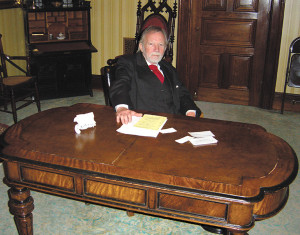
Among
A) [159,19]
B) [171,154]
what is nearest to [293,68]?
[159,19]

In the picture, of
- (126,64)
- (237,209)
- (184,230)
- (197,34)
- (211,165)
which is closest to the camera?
Result: (237,209)

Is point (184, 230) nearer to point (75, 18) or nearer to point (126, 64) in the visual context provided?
point (126, 64)

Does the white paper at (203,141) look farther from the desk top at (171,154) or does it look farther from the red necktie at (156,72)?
the red necktie at (156,72)

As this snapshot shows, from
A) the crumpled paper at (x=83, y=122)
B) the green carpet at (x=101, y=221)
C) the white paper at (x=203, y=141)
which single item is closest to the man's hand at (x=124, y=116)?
the crumpled paper at (x=83, y=122)

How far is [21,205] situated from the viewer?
188 centimetres

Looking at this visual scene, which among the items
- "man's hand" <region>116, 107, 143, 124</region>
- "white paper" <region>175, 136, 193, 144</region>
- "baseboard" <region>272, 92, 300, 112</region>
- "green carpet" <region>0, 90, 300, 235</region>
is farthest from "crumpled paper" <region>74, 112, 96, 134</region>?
"baseboard" <region>272, 92, 300, 112</region>

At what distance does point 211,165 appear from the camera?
5.48 ft

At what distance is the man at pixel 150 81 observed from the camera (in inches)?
103

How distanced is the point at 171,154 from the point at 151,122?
0.44 m

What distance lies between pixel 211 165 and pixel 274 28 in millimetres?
3586

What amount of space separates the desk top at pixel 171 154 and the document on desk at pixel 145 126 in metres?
0.05

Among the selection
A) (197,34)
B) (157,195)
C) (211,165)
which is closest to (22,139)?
(157,195)

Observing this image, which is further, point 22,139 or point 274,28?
point 274,28

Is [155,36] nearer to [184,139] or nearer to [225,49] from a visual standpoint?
[184,139]
